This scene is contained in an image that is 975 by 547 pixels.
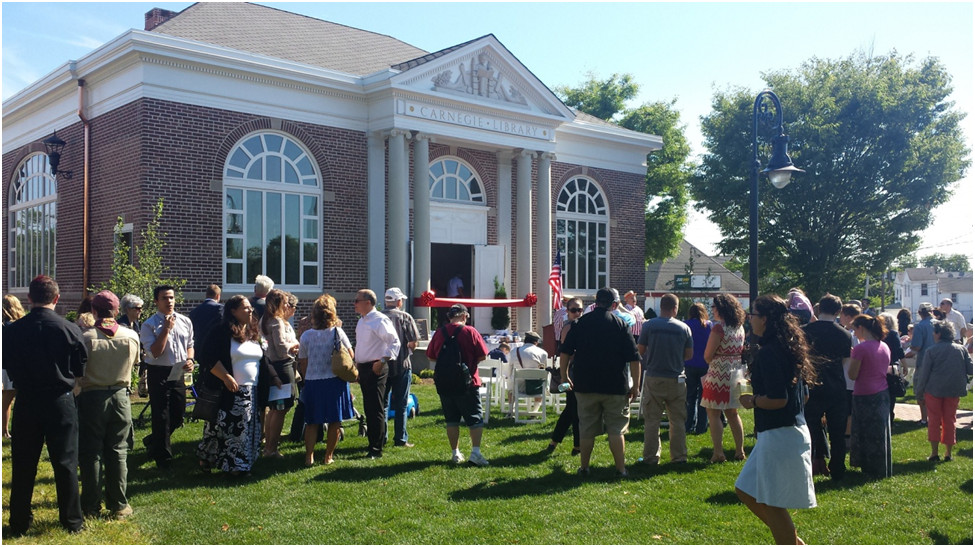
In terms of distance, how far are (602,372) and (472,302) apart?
1169 centimetres

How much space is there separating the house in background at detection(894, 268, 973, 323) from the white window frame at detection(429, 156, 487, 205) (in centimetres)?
7368

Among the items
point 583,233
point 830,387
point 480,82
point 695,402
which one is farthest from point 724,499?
point 583,233

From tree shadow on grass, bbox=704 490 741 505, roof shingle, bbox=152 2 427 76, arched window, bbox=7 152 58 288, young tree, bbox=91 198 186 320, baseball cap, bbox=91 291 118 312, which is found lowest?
tree shadow on grass, bbox=704 490 741 505

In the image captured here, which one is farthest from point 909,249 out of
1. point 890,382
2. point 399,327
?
point 399,327

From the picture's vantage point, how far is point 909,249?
2805 cm

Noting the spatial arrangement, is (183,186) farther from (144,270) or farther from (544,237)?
(544,237)

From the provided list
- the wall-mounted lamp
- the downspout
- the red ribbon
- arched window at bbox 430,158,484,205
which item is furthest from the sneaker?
the wall-mounted lamp

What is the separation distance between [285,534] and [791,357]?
3.79 meters

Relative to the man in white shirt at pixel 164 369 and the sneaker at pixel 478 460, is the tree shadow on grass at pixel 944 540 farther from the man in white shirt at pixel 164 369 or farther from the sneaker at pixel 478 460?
the man in white shirt at pixel 164 369

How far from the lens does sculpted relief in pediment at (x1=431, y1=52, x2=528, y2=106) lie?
1964 cm

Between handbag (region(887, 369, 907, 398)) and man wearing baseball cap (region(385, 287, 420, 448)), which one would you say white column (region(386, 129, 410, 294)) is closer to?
man wearing baseball cap (region(385, 287, 420, 448))

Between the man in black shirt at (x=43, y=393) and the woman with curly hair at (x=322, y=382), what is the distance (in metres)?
2.54

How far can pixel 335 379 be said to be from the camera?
8.16m

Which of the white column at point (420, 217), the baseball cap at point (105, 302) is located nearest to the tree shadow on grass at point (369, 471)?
the baseball cap at point (105, 302)
